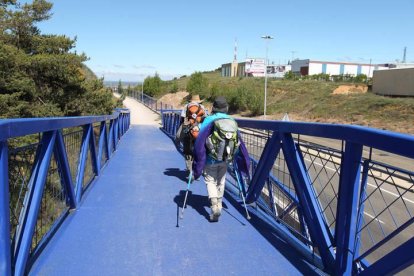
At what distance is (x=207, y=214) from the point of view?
469cm

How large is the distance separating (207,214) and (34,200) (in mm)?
2202

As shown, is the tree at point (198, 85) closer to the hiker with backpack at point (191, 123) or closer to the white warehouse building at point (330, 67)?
the white warehouse building at point (330, 67)

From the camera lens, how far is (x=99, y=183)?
620 centimetres

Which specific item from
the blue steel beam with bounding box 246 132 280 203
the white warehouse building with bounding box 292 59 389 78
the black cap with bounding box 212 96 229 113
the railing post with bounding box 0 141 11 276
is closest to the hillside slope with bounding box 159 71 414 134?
the blue steel beam with bounding box 246 132 280 203

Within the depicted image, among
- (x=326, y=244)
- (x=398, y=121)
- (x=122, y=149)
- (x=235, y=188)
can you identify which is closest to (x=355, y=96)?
(x=398, y=121)

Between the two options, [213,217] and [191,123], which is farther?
[191,123]

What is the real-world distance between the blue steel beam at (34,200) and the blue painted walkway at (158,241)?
1.00ft

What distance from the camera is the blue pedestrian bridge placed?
8.41 feet

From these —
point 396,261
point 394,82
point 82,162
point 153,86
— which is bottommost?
point 82,162

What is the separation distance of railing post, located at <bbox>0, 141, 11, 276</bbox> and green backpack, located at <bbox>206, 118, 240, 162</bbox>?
7.13ft

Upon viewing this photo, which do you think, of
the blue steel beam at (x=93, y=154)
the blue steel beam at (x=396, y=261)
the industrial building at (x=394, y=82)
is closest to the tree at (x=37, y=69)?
the blue steel beam at (x=93, y=154)

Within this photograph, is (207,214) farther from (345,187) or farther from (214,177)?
(345,187)

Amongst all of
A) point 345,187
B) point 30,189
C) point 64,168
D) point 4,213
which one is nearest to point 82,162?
point 64,168

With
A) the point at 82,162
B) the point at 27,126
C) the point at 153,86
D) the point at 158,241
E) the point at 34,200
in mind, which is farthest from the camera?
the point at 153,86
